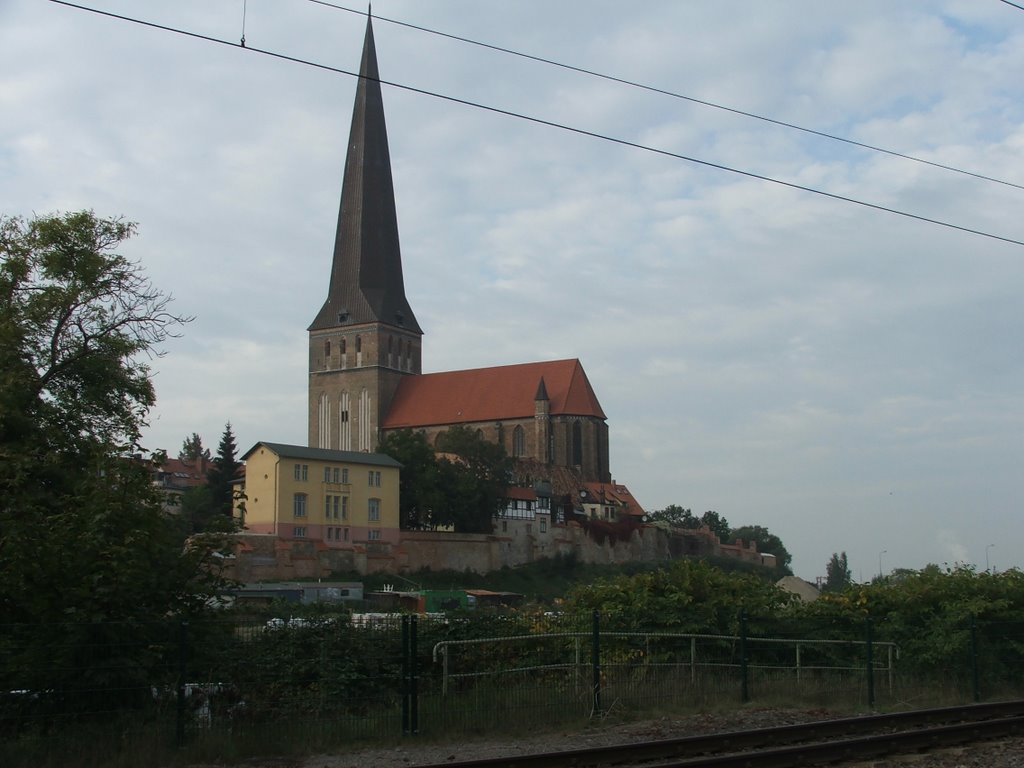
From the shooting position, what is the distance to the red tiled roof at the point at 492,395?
4897 inches

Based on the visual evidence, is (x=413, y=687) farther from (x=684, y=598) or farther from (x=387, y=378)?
(x=387, y=378)

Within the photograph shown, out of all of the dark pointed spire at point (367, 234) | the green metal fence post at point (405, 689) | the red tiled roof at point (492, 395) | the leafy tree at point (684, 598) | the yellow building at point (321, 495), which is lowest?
the green metal fence post at point (405, 689)

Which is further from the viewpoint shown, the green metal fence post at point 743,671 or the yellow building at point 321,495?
the yellow building at point 321,495

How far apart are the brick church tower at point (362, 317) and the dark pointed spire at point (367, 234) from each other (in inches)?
4.0

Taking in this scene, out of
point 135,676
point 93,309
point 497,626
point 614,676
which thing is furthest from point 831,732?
point 93,309

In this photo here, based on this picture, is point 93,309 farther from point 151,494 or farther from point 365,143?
point 365,143

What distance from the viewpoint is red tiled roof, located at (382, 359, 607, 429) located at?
408ft

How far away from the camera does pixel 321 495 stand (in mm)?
84375

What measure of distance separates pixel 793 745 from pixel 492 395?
115 meters

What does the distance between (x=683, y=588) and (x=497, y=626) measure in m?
4.72

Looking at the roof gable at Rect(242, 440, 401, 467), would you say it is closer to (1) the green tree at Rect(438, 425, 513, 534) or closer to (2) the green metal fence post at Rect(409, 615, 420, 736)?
(1) the green tree at Rect(438, 425, 513, 534)

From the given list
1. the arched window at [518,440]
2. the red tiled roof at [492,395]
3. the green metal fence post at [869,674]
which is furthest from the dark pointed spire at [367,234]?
the green metal fence post at [869,674]

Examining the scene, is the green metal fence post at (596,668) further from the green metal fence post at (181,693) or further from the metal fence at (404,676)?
the green metal fence post at (181,693)

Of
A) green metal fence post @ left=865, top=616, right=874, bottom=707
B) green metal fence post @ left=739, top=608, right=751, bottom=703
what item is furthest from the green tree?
green metal fence post @ left=739, top=608, right=751, bottom=703
